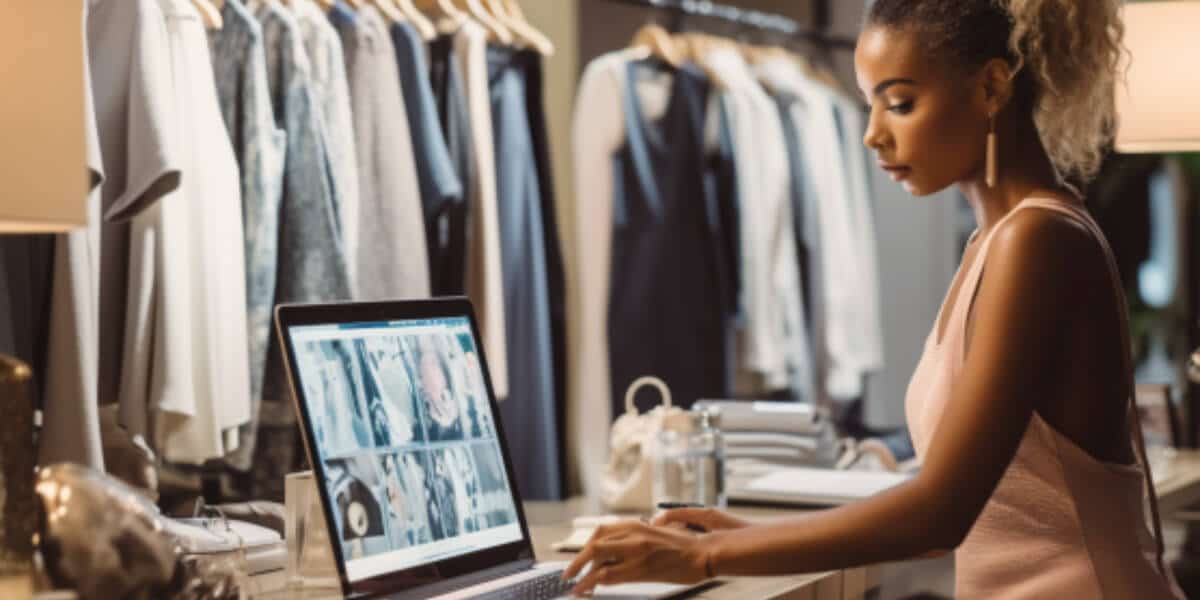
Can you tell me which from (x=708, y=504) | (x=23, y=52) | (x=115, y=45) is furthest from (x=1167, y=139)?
(x=23, y=52)

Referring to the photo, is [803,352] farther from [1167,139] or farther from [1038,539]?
[1038,539]

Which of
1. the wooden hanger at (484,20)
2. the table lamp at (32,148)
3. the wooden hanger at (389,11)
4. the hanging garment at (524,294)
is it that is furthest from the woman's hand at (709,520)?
the wooden hanger at (484,20)

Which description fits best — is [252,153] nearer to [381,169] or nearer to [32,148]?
[381,169]

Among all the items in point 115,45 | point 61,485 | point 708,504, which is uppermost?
point 115,45

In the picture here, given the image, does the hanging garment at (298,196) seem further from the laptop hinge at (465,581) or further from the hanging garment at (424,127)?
the laptop hinge at (465,581)

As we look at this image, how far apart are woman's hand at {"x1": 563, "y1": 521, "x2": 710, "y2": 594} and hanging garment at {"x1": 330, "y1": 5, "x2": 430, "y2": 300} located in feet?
5.21

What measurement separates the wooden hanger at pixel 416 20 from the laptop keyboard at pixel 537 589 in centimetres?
162

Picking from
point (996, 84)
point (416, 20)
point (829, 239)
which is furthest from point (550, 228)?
point (996, 84)

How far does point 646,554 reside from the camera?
1379mm

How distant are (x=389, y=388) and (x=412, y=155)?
134 centimetres

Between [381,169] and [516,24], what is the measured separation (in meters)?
0.59

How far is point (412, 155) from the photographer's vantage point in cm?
300

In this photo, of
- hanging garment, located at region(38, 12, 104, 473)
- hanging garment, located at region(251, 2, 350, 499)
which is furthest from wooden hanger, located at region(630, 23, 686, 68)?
hanging garment, located at region(38, 12, 104, 473)

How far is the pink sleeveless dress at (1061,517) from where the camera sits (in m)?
1.46
